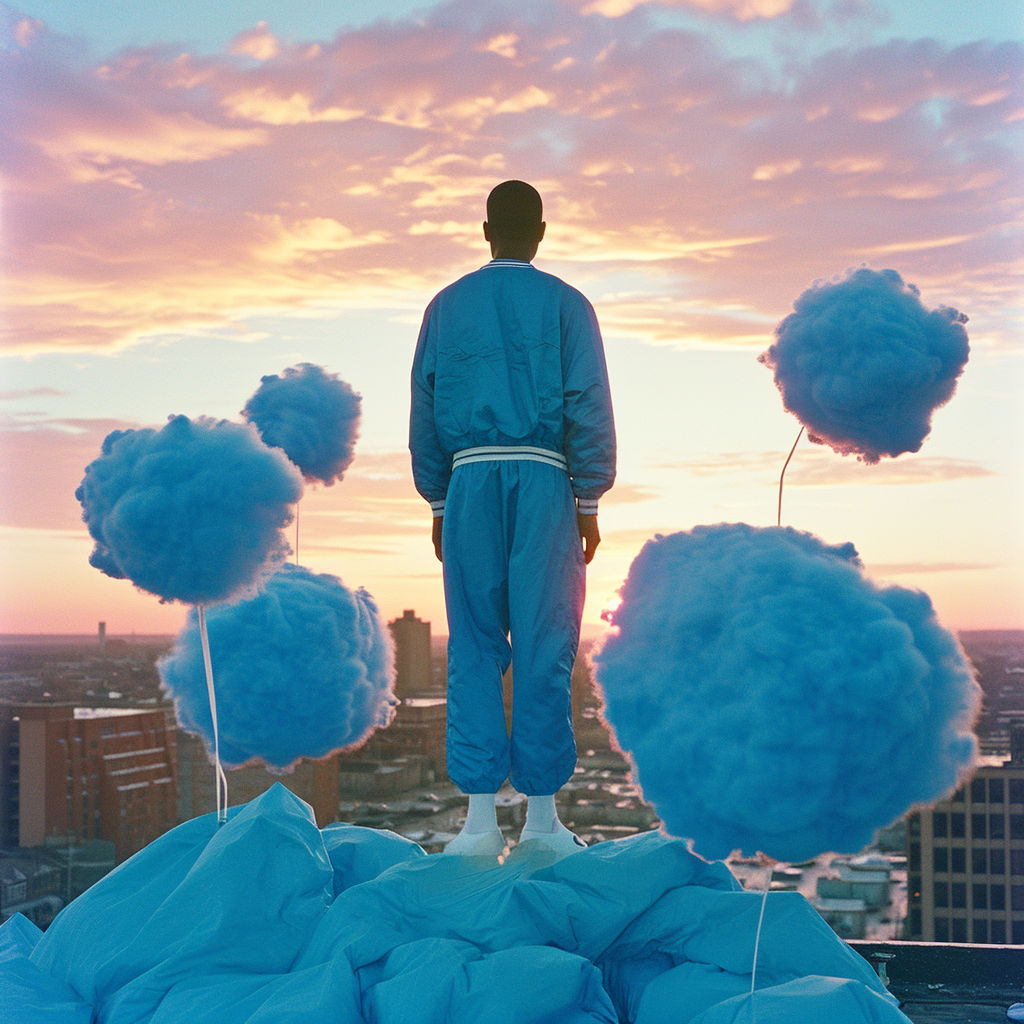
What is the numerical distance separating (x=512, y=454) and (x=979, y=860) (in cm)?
2419

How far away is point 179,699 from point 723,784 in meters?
1.98

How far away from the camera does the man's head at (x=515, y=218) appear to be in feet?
8.80

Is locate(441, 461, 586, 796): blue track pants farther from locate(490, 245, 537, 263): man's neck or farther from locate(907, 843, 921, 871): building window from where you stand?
locate(907, 843, 921, 871): building window

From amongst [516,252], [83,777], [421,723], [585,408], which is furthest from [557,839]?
[83,777]

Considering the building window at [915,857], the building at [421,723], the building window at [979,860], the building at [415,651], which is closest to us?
the building at [421,723]

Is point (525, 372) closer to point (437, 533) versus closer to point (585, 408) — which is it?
point (585, 408)

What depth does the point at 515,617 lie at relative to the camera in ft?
8.50

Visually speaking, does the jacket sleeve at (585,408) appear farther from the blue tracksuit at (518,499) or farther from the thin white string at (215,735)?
the thin white string at (215,735)

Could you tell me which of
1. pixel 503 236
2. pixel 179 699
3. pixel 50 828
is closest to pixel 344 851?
pixel 179 699

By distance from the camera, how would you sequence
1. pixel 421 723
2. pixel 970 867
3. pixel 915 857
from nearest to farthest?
pixel 421 723 < pixel 970 867 < pixel 915 857

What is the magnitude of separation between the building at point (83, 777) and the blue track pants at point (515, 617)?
14.2m

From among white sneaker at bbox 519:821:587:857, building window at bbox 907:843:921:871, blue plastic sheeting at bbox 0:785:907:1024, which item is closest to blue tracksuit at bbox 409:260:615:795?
white sneaker at bbox 519:821:587:857

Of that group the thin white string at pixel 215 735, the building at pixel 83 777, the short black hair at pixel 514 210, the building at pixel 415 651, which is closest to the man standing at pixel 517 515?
the short black hair at pixel 514 210

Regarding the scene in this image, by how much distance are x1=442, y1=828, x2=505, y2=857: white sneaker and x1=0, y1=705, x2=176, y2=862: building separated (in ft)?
46.3
